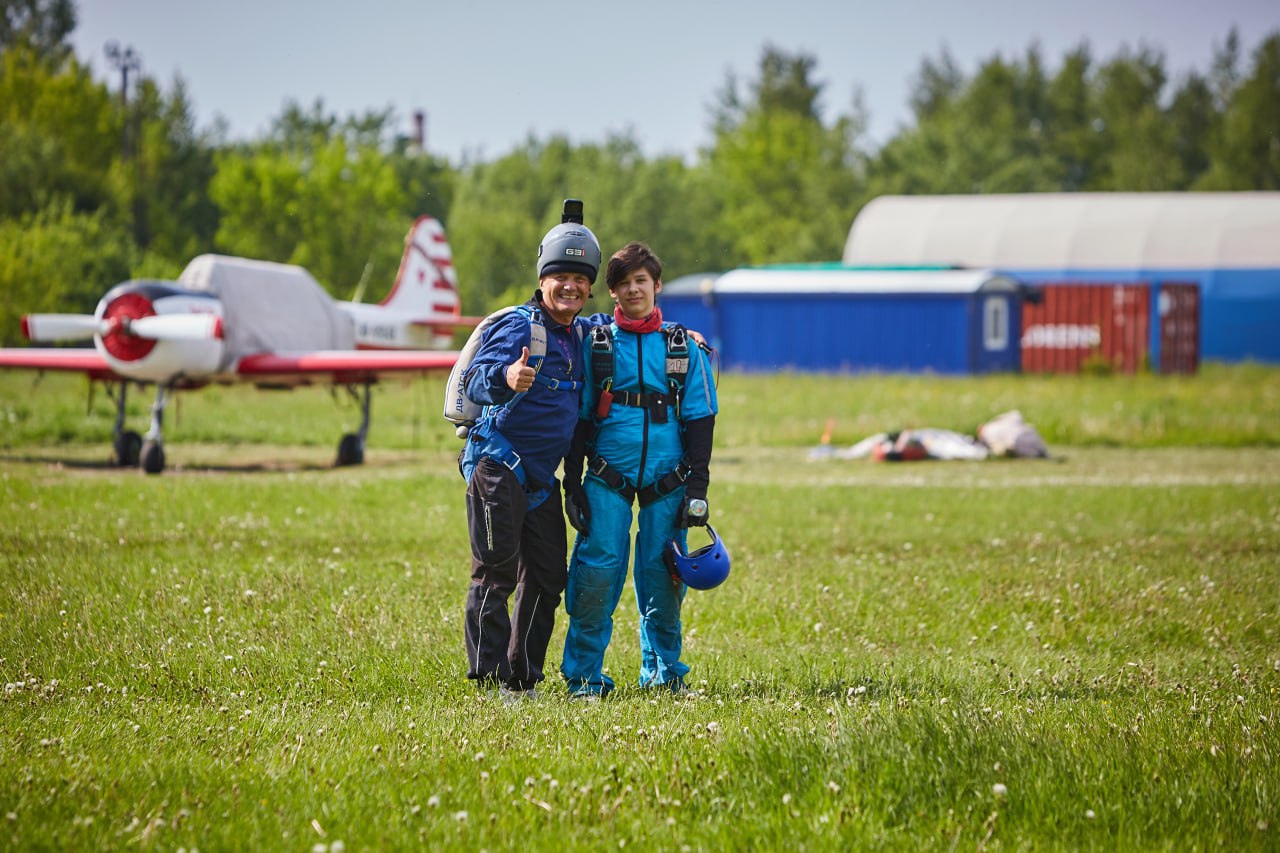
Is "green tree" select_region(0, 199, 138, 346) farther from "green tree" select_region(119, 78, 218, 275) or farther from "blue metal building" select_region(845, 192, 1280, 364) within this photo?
"blue metal building" select_region(845, 192, 1280, 364)

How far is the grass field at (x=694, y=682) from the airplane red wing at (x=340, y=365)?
4341 millimetres

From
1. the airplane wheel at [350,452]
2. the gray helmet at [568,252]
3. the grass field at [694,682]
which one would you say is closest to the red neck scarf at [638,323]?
the gray helmet at [568,252]

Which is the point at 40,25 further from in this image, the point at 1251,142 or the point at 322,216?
the point at 1251,142

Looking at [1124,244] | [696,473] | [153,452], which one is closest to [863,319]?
[1124,244]

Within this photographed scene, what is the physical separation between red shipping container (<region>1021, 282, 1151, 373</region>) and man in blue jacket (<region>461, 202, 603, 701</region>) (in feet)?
125

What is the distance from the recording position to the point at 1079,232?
51031 millimetres

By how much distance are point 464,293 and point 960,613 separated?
176 feet

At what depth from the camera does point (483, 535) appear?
19.8ft

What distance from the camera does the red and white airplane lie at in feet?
64.3

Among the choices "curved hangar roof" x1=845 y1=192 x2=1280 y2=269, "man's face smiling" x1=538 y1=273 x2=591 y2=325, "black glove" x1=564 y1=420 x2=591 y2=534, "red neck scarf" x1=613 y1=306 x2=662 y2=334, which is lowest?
"black glove" x1=564 y1=420 x2=591 y2=534

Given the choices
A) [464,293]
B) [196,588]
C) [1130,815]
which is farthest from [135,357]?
[464,293]

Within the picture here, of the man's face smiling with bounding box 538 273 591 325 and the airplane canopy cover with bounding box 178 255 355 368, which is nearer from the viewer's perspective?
the man's face smiling with bounding box 538 273 591 325

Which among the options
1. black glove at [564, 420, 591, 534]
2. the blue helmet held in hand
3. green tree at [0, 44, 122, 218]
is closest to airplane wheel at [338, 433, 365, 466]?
black glove at [564, 420, 591, 534]

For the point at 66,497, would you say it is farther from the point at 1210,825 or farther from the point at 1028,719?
the point at 1210,825
